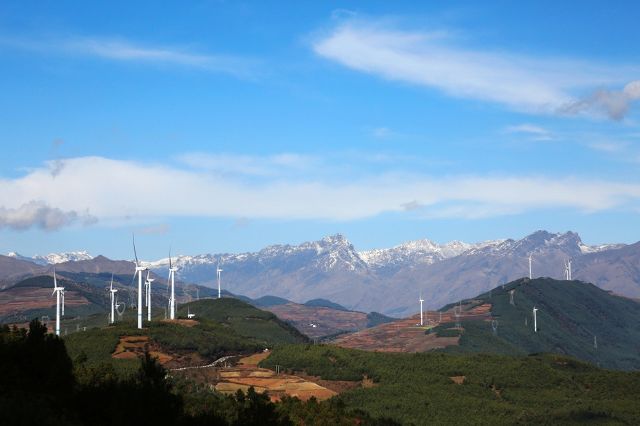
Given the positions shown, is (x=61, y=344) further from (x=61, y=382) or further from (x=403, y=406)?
(x=403, y=406)

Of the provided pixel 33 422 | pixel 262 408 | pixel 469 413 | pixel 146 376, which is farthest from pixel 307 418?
pixel 469 413

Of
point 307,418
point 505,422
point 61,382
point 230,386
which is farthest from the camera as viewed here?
point 230,386

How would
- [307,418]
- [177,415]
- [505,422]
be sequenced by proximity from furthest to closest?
1. [505,422]
2. [307,418]
3. [177,415]

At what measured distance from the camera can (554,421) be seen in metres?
189

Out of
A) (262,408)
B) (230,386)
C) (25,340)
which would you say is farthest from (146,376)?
(230,386)

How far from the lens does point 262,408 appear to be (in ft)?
295

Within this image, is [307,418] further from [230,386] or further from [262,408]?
[230,386]

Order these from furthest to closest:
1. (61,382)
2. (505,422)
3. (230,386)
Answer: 1. (230,386)
2. (505,422)
3. (61,382)

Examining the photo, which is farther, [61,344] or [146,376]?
[61,344]

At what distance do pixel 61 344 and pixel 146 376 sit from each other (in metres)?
18.8

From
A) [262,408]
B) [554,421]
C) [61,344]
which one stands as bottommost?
[554,421]

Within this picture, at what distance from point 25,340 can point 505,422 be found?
4415 inches

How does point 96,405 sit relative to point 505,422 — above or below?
above

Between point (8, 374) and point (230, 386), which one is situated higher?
point (8, 374)
